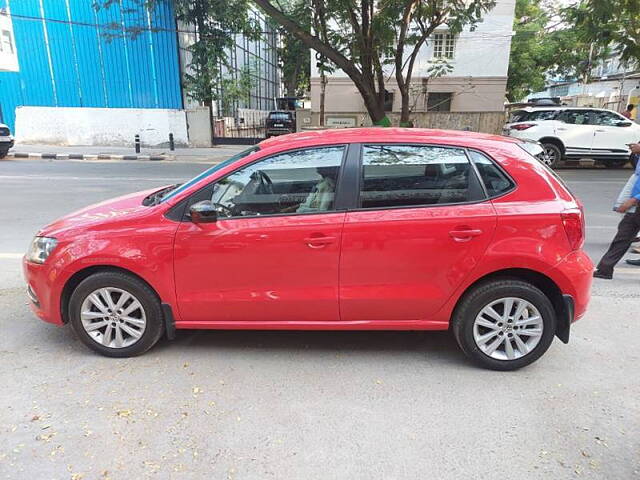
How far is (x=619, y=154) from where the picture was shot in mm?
14125

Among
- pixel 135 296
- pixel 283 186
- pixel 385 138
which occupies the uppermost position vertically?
pixel 385 138

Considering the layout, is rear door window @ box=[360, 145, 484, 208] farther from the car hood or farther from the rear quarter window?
the car hood

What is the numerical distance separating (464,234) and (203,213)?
176 cm

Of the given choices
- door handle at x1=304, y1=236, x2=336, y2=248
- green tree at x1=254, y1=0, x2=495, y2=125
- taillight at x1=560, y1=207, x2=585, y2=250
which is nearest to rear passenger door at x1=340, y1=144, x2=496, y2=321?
door handle at x1=304, y1=236, x2=336, y2=248

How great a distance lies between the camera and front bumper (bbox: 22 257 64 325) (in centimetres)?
330

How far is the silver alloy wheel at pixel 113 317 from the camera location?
3316 mm

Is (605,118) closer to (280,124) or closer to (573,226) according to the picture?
(573,226)

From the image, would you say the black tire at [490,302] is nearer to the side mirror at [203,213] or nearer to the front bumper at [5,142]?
the side mirror at [203,213]

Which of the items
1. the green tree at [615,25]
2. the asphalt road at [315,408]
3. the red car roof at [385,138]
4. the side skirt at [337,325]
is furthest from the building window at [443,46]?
the side skirt at [337,325]

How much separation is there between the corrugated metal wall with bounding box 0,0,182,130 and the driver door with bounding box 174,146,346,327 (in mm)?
18223

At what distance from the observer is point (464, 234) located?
122 inches

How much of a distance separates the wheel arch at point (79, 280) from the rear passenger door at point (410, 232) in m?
1.46

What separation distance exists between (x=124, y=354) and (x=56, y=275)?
741mm

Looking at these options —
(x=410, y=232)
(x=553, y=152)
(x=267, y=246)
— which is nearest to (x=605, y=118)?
(x=553, y=152)
